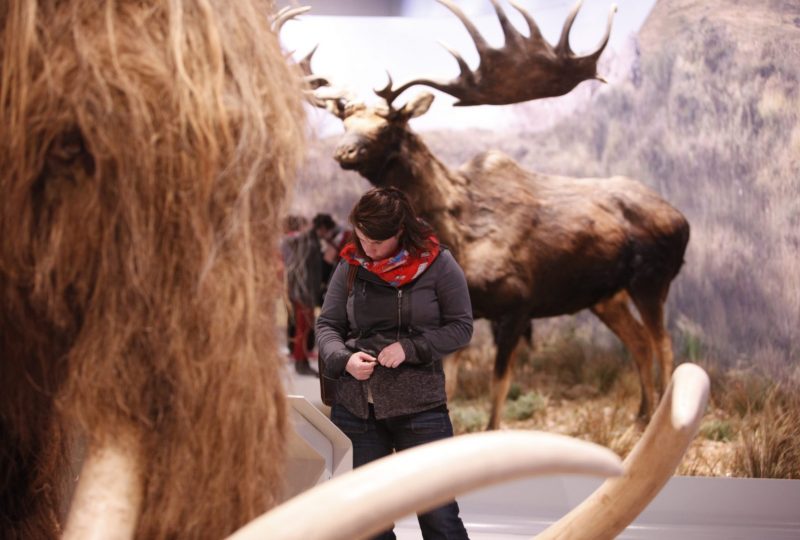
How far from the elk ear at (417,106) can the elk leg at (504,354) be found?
0.93 meters

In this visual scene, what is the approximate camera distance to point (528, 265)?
11.6 feet

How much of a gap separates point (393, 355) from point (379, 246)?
0.73 feet

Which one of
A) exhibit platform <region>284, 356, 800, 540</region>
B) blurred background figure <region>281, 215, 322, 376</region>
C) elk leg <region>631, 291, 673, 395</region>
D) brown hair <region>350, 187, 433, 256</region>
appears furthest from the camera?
elk leg <region>631, 291, 673, 395</region>

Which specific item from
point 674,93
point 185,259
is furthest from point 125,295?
point 674,93

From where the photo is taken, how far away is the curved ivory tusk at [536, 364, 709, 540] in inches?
28.4

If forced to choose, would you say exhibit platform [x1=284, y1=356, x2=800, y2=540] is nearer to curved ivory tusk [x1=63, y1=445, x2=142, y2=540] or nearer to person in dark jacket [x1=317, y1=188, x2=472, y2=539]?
person in dark jacket [x1=317, y1=188, x2=472, y2=539]

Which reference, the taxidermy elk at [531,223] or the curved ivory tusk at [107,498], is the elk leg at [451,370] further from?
the curved ivory tusk at [107,498]

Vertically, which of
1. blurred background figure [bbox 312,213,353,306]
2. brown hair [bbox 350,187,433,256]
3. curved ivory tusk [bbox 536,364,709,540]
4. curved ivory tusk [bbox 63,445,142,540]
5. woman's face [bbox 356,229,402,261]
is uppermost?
curved ivory tusk [bbox 63,445,142,540]

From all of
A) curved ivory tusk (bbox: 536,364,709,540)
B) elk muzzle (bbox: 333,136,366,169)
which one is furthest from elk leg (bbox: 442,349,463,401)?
curved ivory tusk (bbox: 536,364,709,540)

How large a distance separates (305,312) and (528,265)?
959mm

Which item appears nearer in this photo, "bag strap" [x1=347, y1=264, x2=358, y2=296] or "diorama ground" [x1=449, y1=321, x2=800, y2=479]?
"bag strap" [x1=347, y1=264, x2=358, y2=296]

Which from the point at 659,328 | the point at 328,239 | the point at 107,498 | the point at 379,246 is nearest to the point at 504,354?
the point at 659,328

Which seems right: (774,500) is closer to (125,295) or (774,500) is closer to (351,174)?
(351,174)

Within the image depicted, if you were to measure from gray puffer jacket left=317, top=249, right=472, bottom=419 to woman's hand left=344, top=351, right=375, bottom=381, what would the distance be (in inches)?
0.7
